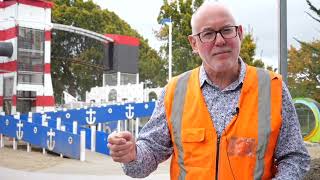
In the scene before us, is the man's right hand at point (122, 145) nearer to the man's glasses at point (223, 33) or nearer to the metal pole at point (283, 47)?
the man's glasses at point (223, 33)

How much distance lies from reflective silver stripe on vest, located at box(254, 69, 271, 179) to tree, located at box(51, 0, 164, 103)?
32.0 metres

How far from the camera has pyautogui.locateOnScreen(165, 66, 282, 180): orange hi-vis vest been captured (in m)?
2.09

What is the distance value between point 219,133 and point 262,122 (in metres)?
0.18

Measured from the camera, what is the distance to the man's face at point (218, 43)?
217 cm

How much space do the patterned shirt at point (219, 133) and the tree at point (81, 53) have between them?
31.8 m

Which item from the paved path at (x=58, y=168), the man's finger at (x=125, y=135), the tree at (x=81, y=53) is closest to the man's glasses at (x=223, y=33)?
the man's finger at (x=125, y=135)

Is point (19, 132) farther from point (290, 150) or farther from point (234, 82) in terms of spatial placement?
point (290, 150)

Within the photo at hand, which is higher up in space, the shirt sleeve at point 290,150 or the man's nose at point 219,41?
the man's nose at point 219,41

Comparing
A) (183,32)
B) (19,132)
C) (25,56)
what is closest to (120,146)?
(19,132)

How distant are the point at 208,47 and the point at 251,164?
505mm

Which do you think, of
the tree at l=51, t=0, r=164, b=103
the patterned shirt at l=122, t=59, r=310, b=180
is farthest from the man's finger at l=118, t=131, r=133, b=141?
the tree at l=51, t=0, r=164, b=103

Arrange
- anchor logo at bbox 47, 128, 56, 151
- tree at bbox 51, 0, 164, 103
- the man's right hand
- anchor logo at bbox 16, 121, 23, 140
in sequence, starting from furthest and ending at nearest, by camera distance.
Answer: tree at bbox 51, 0, 164, 103 < anchor logo at bbox 16, 121, 23, 140 < anchor logo at bbox 47, 128, 56, 151 < the man's right hand

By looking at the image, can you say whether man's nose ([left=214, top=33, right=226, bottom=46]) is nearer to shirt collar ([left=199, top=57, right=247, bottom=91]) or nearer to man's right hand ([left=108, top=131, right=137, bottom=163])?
shirt collar ([left=199, top=57, right=247, bottom=91])

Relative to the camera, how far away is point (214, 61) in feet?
7.21
